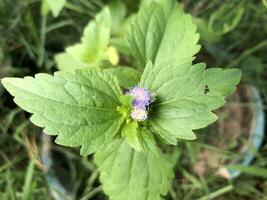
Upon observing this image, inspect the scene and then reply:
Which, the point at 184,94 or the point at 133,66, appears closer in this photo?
the point at 184,94

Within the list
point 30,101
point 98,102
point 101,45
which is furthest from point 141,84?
point 101,45

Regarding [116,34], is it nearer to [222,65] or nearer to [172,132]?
[222,65]

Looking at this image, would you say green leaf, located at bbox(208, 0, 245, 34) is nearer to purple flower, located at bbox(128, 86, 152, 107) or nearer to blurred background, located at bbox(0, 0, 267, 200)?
blurred background, located at bbox(0, 0, 267, 200)

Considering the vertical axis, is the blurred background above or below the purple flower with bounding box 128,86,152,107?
below

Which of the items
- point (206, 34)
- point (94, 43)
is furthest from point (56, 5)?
point (206, 34)

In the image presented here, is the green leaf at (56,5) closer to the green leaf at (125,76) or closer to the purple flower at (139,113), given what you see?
the green leaf at (125,76)

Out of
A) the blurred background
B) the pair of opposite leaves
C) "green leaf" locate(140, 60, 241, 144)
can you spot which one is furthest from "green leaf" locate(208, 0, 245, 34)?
A: "green leaf" locate(140, 60, 241, 144)

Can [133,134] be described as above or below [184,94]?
below

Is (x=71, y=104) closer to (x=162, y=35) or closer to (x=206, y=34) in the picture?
(x=162, y=35)
